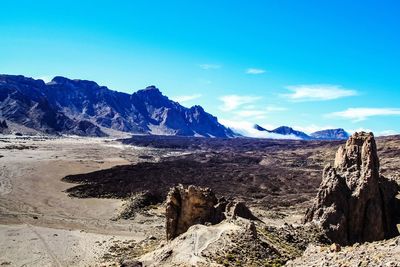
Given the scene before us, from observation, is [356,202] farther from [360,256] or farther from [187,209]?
[360,256]

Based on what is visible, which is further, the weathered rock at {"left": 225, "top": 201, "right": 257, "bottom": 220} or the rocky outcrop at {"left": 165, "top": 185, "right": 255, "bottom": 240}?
the weathered rock at {"left": 225, "top": 201, "right": 257, "bottom": 220}

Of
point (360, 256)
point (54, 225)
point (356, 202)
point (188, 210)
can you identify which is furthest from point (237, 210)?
point (54, 225)

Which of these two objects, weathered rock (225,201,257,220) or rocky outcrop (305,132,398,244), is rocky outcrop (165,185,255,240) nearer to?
weathered rock (225,201,257,220)

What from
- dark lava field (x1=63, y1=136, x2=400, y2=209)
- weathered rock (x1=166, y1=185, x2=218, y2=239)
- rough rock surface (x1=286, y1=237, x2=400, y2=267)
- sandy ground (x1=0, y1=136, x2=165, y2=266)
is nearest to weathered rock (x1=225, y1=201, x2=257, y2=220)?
weathered rock (x1=166, y1=185, x2=218, y2=239)

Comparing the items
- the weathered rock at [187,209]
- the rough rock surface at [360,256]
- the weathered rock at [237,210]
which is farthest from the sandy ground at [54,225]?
the rough rock surface at [360,256]

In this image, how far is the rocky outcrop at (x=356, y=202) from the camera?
3164cm

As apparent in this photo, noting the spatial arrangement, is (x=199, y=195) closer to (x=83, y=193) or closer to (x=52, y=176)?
(x=83, y=193)

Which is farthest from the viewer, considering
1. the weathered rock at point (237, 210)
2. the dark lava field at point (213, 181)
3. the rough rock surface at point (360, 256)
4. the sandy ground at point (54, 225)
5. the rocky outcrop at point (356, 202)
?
the dark lava field at point (213, 181)

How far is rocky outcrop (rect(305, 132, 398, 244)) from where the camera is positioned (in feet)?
104

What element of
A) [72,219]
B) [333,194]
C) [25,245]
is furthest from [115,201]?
[333,194]

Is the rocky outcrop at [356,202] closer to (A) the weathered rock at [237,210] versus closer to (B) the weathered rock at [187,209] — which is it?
(A) the weathered rock at [237,210]

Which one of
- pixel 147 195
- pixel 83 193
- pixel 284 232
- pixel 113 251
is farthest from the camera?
pixel 83 193

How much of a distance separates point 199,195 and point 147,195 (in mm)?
31611

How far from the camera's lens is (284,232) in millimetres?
28891
